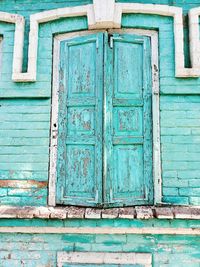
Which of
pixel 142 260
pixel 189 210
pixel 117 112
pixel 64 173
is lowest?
pixel 142 260

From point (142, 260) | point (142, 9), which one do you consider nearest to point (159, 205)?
point (142, 260)

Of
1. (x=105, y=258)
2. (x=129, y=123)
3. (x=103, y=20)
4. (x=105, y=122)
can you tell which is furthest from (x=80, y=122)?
(x=105, y=258)

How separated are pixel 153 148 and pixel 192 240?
101 cm

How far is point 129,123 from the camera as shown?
383 centimetres

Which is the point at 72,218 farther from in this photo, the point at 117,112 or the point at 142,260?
the point at 117,112

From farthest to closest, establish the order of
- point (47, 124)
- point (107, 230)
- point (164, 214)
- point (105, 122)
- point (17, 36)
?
1. point (17, 36)
2. point (47, 124)
3. point (105, 122)
4. point (107, 230)
5. point (164, 214)

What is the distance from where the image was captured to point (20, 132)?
3928mm

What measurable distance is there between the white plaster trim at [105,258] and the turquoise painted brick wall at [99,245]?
43mm

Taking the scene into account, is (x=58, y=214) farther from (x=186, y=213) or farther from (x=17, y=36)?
(x=17, y=36)

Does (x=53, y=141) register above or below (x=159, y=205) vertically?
above

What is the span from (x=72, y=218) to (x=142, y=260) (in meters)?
0.81

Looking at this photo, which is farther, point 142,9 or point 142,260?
point 142,9

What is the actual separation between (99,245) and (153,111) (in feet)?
4.99

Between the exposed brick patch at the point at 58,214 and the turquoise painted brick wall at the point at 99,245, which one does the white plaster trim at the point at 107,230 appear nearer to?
the turquoise painted brick wall at the point at 99,245
